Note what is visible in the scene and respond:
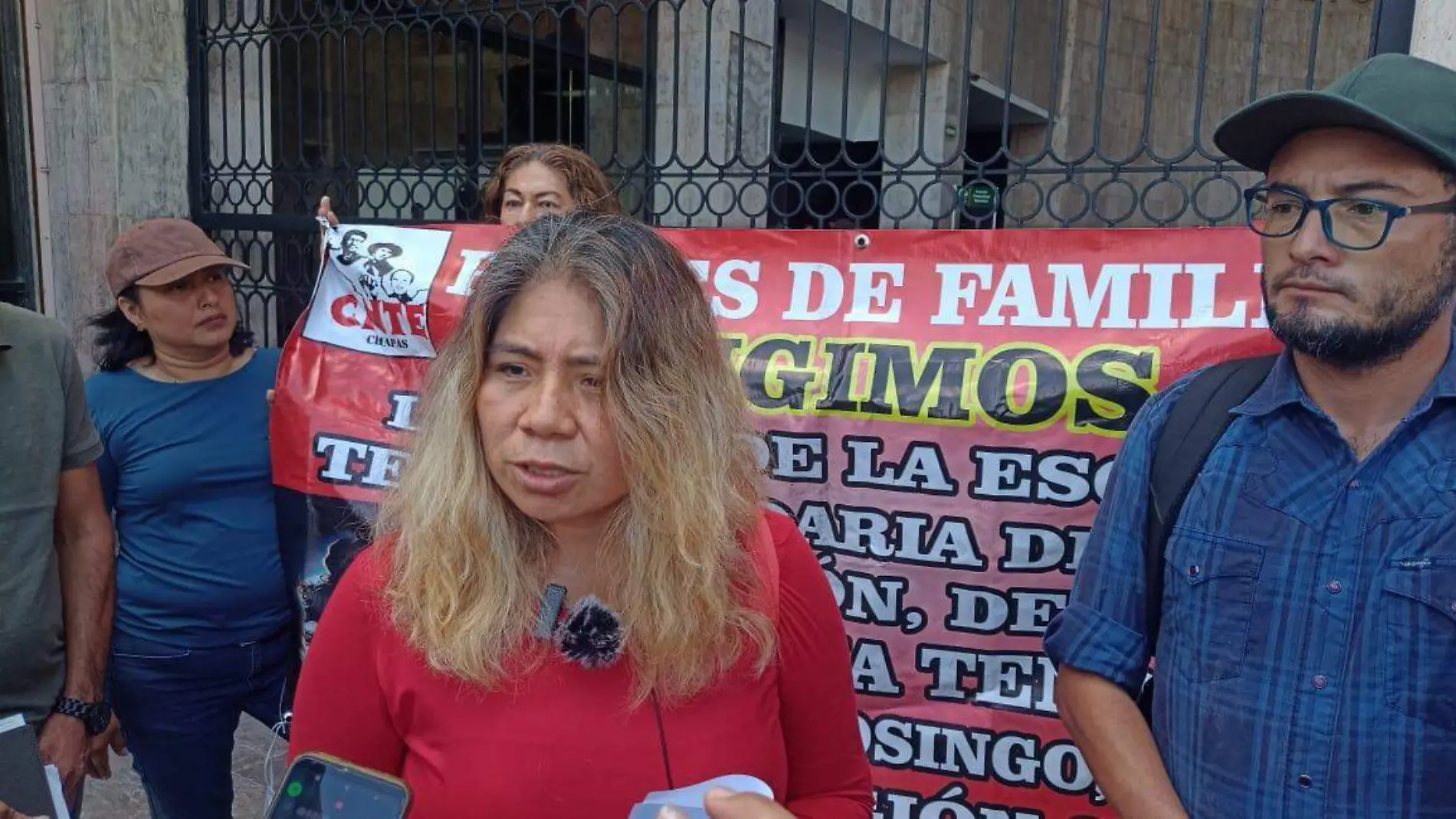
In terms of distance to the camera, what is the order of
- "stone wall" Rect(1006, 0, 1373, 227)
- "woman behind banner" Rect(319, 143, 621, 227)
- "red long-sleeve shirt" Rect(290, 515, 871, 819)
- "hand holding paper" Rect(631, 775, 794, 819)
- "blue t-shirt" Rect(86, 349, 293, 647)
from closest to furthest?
"hand holding paper" Rect(631, 775, 794, 819) < "red long-sleeve shirt" Rect(290, 515, 871, 819) < "blue t-shirt" Rect(86, 349, 293, 647) < "woman behind banner" Rect(319, 143, 621, 227) < "stone wall" Rect(1006, 0, 1373, 227)

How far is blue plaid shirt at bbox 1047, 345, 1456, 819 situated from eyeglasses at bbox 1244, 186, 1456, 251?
0.78 feet

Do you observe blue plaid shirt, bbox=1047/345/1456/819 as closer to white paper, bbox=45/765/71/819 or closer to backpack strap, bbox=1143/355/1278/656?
backpack strap, bbox=1143/355/1278/656

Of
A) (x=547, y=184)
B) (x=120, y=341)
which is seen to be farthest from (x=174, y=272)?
(x=547, y=184)

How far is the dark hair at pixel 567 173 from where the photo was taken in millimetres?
3082

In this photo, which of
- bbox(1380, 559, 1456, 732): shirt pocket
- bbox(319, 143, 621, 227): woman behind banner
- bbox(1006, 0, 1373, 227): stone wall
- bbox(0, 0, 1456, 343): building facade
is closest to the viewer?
bbox(1380, 559, 1456, 732): shirt pocket

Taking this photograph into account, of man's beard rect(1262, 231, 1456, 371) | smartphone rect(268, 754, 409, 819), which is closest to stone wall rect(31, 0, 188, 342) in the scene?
smartphone rect(268, 754, 409, 819)

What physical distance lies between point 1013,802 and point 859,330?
126 cm

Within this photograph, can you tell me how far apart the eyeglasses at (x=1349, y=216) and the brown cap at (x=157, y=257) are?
99.9 inches

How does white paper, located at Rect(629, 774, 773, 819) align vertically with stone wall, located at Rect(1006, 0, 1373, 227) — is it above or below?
below

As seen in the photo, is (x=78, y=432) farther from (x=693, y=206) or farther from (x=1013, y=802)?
(x=693, y=206)

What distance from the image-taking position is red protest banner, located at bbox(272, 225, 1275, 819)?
8.23 feet

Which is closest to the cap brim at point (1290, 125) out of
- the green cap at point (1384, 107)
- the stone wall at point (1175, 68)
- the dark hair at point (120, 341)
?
the green cap at point (1384, 107)

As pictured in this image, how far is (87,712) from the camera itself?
8.00 feet

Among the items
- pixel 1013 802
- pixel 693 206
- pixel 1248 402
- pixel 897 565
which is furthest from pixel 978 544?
pixel 693 206
